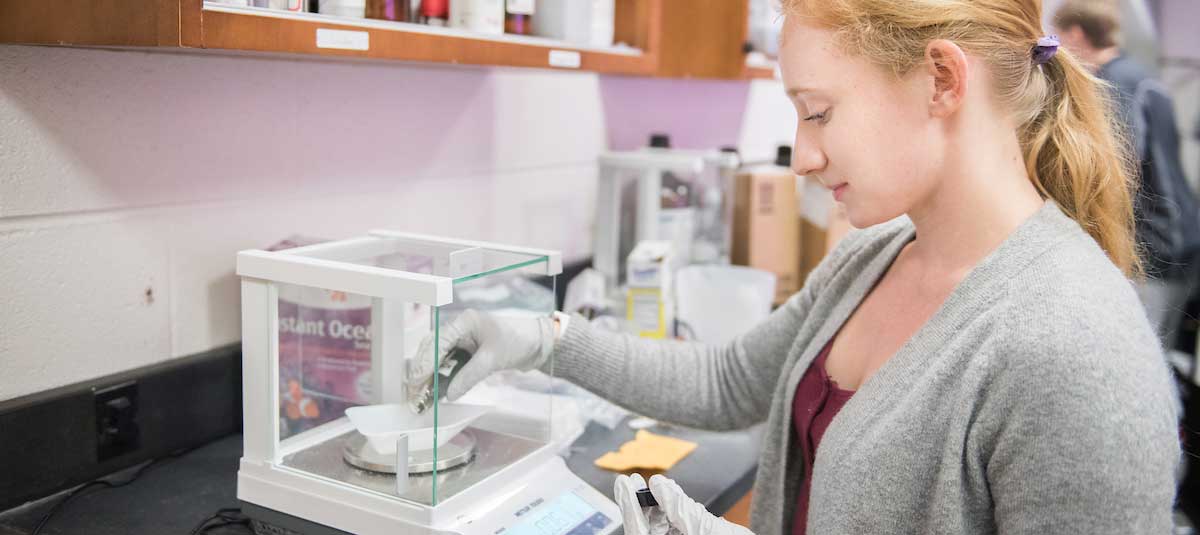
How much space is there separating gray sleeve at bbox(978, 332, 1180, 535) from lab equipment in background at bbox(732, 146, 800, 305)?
148 centimetres

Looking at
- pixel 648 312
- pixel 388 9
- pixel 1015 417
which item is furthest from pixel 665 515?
pixel 648 312

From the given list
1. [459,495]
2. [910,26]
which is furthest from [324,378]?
[910,26]

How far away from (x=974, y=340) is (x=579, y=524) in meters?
0.53

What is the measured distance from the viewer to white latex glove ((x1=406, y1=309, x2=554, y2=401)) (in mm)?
1301

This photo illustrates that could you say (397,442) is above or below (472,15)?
below

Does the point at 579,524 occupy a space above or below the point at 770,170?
below

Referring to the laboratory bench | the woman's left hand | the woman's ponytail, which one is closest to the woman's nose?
the woman's ponytail

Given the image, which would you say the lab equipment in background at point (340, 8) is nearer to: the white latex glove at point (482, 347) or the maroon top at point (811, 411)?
the white latex glove at point (482, 347)

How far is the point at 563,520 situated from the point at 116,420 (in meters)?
0.67

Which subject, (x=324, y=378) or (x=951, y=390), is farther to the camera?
(x=324, y=378)

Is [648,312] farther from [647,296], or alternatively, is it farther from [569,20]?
[569,20]

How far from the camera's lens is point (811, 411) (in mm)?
1371

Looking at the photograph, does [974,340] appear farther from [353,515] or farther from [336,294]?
[336,294]

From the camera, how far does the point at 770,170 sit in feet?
8.54
